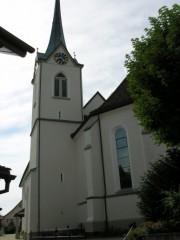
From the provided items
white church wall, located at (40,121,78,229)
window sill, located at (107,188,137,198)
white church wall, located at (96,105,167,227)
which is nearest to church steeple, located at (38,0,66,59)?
white church wall, located at (40,121,78,229)

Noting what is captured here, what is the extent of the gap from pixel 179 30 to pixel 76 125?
15.8 m

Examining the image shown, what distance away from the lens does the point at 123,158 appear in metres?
19.0

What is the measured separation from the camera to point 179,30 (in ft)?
37.1

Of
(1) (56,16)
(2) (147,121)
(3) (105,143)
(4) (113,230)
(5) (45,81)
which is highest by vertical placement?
(1) (56,16)

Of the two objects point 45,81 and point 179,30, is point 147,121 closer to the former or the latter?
point 179,30

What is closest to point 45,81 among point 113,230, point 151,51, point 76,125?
A: point 76,125

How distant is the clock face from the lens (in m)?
28.2

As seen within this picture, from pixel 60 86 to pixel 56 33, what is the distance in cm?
740

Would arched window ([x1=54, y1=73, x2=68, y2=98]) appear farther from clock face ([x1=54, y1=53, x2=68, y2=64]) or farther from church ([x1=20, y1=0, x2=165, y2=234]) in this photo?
clock face ([x1=54, y1=53, x2=68, y2=64])

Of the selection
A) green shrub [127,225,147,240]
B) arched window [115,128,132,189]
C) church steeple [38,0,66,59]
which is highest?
church steeple [38,0,66,59]

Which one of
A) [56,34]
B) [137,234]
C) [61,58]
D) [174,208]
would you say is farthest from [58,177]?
[56,34]

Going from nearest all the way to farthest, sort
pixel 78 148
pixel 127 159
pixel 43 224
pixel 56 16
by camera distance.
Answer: pixel 127 159, pixel 43 224, pixel 78 148, pixel 56 16

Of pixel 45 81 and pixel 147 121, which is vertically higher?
pixel 45 81

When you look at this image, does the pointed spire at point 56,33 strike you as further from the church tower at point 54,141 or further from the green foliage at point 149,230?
the green foliage at point 149,230
